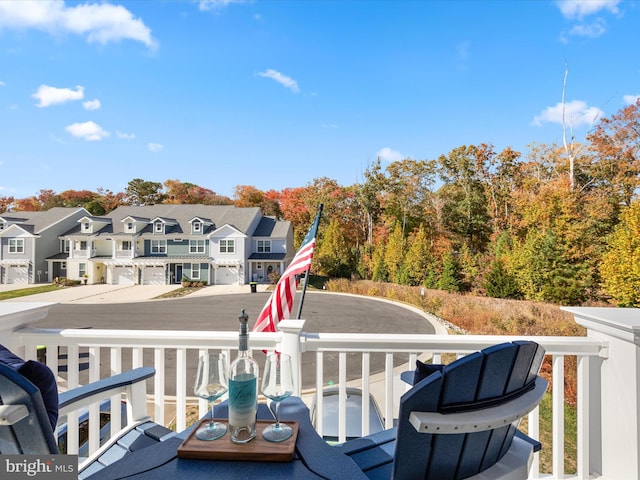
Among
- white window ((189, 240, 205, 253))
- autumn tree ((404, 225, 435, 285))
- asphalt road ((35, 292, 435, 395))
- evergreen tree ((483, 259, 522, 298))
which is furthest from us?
white window ((189, 240, 205, 253))

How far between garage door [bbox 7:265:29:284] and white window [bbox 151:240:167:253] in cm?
598

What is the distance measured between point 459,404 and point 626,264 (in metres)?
10.3

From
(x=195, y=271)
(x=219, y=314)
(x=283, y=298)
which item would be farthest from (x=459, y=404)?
(x=195, y=271)

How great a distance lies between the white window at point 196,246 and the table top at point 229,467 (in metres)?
17.3

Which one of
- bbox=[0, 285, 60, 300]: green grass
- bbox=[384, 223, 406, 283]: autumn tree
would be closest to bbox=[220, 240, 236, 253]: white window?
bbox=[0, 285, 60, 300]: green grass

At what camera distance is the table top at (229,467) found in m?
0.77

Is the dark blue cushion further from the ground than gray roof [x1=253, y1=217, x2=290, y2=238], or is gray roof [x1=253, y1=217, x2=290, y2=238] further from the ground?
gray roof [x1=253, y1=217, x2=290, y2=238]

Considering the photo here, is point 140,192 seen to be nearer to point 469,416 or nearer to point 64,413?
point 64,413

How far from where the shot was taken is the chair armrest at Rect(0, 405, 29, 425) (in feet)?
2.43

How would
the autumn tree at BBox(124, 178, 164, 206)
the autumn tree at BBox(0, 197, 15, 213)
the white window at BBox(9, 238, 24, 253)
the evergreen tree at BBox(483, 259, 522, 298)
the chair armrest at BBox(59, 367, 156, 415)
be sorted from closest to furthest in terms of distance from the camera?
1. the chair armrest at BBox(59, 367, 156, 415)
2. the evergreen tree at BBox(483, 259, 522, 298)
3. the autumn tree at BBox(0, 197, 15, 213)
4. the white window at BBox(9, 238, 24, 253)
5. the autumn tree at BBox(124, 178, 164, 206)

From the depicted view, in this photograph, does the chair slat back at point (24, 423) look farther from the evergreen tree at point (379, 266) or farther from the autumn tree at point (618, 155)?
the evergreen tree at point (379, 266)

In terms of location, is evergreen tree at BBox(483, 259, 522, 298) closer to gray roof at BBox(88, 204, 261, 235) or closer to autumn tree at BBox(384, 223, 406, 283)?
autumn tree at BBox(384, 223, 406, 283)

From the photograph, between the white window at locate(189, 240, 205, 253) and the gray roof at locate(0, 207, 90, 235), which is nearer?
the gray roof at locate(0, 207, 90, 235)

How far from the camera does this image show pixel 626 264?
8.02 metres
